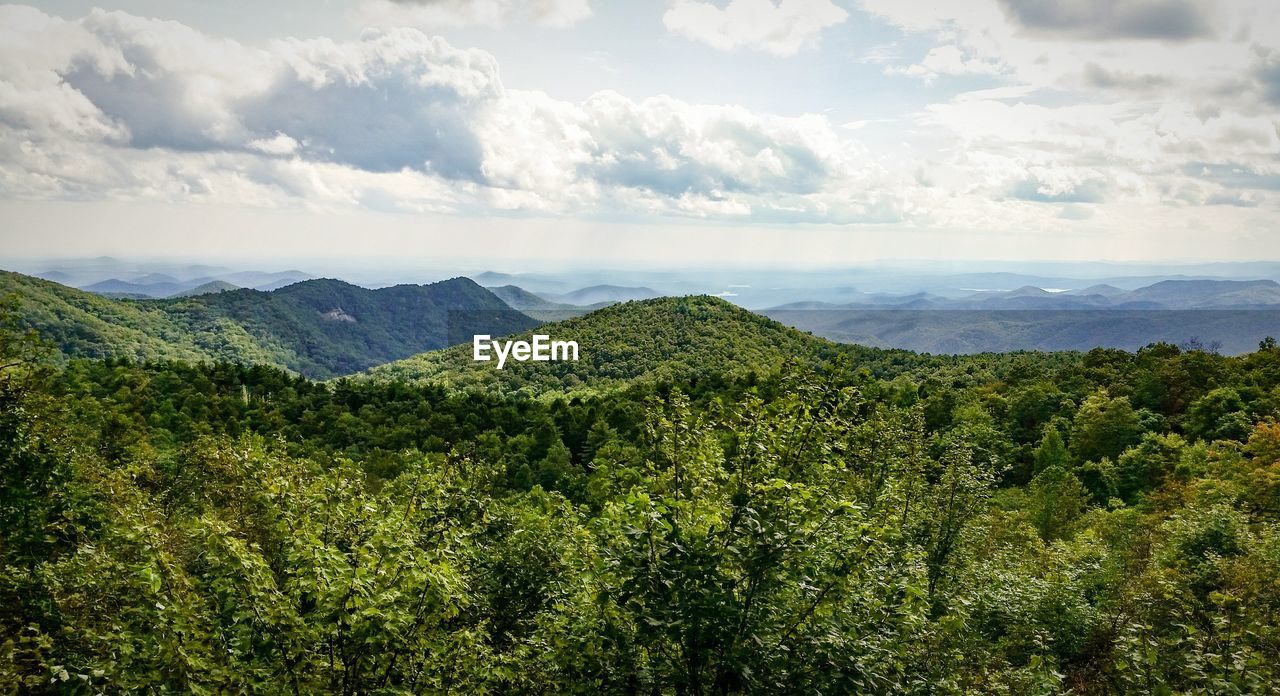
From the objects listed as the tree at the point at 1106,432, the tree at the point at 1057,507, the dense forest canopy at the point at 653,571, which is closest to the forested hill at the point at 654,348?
the tree at the point at 1106,432

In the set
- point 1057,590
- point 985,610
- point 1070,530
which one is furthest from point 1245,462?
point 985,610

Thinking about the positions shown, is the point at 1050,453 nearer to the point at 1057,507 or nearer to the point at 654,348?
the point at 1057,507

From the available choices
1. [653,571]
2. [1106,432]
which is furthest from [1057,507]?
[653,571]

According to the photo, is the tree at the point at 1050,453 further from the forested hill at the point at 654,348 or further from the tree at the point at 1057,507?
the forested hill at the point at 654,348

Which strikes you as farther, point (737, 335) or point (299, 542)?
point (737, 335)

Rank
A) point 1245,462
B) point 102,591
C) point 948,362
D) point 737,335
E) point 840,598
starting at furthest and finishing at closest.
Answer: point 737,335 → point 948,362 → point 1245,462 → point 102,591 → point 840,598

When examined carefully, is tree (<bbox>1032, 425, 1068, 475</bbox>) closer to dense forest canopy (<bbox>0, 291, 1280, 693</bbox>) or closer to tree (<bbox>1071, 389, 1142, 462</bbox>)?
tree (<bbox>1071, 389, 1142, 462</bbox>)

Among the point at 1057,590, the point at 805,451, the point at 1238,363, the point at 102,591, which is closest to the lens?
the point at 805,451

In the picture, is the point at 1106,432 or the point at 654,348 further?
the point at 654,348

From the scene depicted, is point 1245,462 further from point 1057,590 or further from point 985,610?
point 985,610
